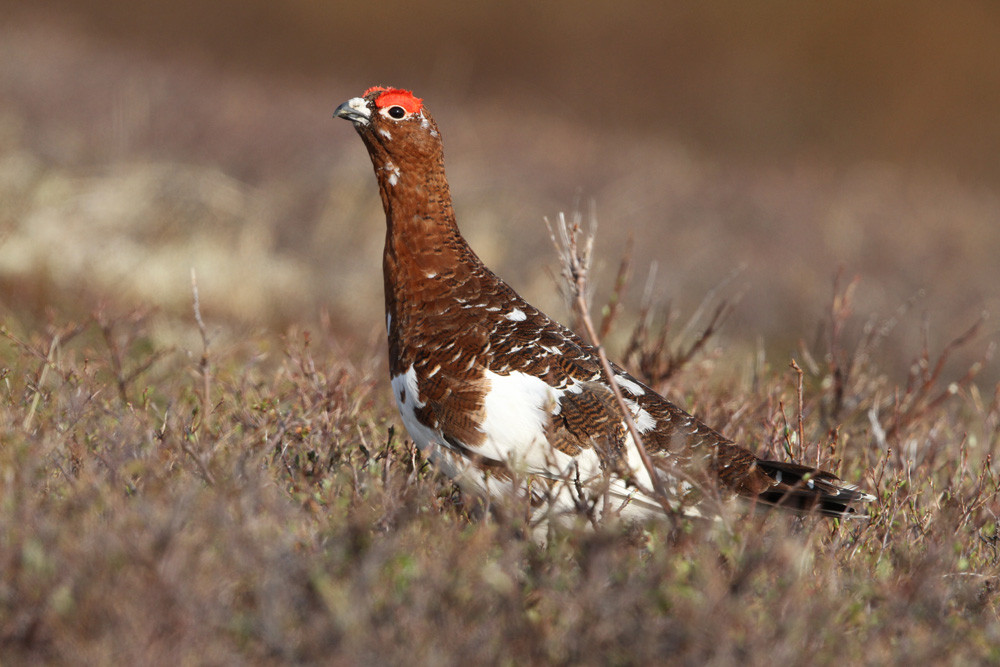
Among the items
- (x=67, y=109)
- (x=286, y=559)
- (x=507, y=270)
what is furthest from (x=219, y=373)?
(x=67, y=109)

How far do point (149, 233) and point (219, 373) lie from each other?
333cm

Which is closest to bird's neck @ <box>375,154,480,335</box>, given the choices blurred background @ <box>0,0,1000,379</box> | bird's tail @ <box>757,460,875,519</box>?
blurred background @ <box>0,0,1000,379</box>

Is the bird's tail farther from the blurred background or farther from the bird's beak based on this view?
the bird's beak

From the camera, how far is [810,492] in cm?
295

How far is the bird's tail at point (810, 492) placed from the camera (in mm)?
2910

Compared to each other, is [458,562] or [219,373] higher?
[458,562]

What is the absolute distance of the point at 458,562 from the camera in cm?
224

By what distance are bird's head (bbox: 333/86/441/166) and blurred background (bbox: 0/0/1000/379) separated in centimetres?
110

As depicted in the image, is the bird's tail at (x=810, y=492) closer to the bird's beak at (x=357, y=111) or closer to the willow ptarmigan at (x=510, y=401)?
the willow ptarmigan at (x=510, y=401)

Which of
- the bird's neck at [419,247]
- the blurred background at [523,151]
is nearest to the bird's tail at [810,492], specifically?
the bird's neck at [419,247]

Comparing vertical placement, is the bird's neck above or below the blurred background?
above

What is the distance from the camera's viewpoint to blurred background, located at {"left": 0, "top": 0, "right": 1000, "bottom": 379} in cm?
726

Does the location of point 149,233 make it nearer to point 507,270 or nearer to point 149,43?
point 507,270

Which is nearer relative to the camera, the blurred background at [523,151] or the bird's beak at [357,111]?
the bird's beak at [357,111]
